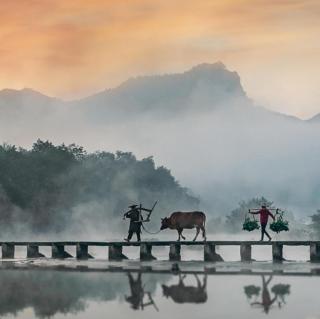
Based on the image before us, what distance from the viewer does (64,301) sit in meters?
36.8

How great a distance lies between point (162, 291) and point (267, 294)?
167 inches

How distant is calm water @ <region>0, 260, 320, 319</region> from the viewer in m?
32.9

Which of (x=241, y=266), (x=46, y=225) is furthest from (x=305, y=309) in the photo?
(x=46, y=225)

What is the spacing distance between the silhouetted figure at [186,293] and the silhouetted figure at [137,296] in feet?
2.86

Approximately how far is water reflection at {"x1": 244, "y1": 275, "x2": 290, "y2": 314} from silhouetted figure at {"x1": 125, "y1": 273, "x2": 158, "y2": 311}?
3.63 meters

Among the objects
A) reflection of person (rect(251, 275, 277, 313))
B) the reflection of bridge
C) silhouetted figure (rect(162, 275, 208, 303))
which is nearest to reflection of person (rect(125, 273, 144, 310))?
silhouetted figure (rect(162, 275, 208, 303))

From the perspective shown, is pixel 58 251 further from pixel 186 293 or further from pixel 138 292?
pixel 186 293

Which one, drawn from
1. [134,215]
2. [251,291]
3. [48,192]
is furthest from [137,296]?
[48,192]

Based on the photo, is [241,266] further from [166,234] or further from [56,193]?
[166,234]

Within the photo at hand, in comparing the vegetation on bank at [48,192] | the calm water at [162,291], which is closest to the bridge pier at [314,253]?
the calm water at [162,291]

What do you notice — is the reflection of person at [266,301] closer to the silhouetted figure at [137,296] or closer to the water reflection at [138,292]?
the water reflection at [138,292]

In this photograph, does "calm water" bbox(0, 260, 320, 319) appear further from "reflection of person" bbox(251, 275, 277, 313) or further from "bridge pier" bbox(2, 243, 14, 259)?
"bridge pier" bbox(2, 243, 14, 259)

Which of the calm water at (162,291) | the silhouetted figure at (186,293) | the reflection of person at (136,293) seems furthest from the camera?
the silhouetted figure at (186,293)

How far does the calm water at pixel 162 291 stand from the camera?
108ft
